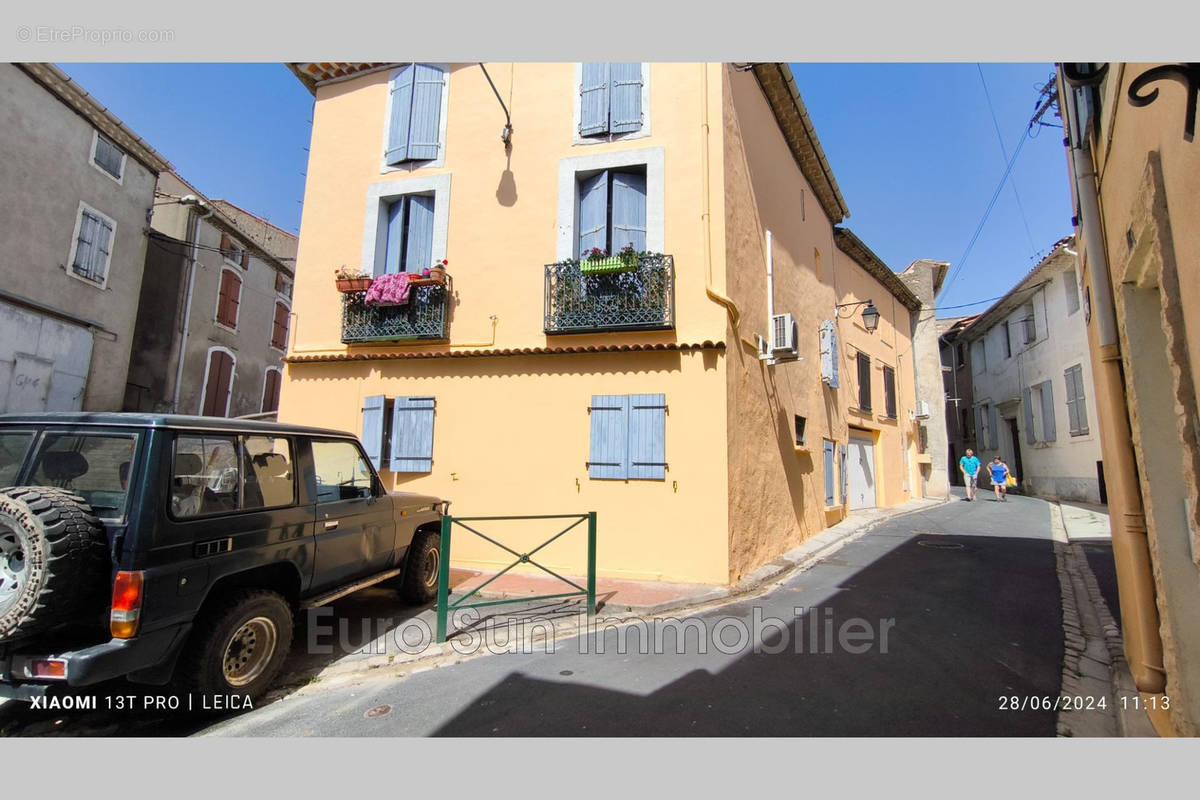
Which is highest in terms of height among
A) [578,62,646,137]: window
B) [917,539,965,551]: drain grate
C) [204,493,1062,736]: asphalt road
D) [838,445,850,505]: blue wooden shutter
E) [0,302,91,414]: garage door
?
[578,62,646,137]: window

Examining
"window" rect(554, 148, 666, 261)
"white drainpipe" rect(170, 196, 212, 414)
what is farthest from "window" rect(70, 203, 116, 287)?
"window" rect(554, 148, 666, 261)

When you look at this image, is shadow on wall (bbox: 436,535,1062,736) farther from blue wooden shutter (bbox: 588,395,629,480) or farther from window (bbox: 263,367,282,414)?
window (bbox: 263,367,282,414)

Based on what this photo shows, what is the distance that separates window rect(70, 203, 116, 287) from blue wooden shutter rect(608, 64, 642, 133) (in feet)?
40.2

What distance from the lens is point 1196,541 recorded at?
2.74 meters

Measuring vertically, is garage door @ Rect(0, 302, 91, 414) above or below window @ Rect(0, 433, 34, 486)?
above

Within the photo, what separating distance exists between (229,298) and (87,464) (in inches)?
616

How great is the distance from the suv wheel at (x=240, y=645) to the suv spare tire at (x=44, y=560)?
643 mm

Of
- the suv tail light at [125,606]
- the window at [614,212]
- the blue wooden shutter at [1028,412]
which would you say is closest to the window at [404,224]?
the window at [614,212]

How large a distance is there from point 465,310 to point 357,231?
2.56 metres

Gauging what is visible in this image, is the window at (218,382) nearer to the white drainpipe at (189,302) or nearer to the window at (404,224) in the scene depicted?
the white drainpipe at (189,302)

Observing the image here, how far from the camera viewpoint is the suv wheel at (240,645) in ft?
10.9

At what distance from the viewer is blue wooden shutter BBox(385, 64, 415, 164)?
9023 millimetres

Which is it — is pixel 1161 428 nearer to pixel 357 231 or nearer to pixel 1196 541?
pixel 1196 541

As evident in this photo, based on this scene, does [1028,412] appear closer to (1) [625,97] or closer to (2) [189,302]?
(1) [625,97]
